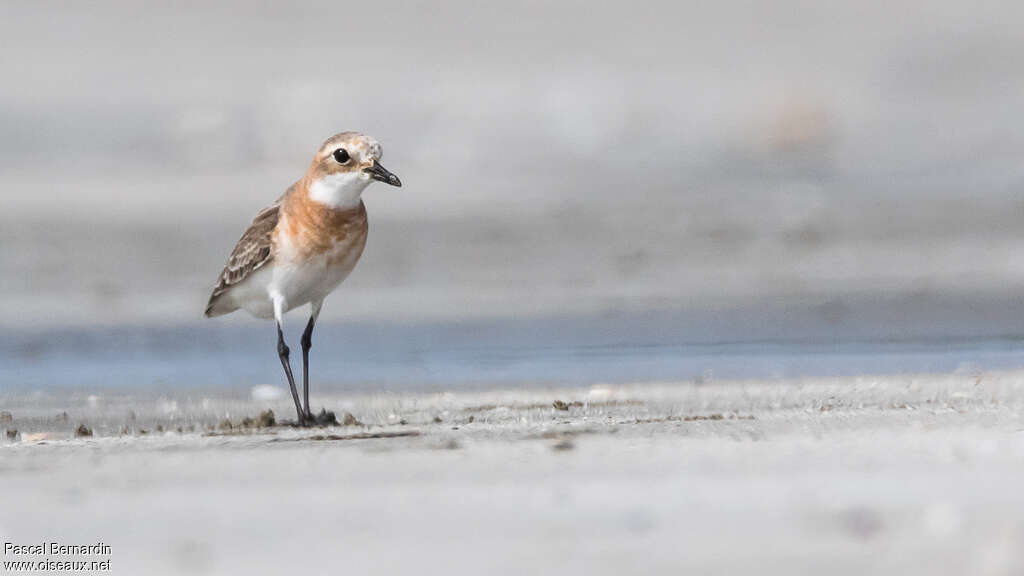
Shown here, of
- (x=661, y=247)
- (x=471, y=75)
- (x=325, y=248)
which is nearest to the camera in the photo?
(x=325, y=248)

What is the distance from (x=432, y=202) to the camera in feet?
44.5

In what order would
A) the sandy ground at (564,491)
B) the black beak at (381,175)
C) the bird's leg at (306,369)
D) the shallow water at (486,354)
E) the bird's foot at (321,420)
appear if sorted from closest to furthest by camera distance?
the sandy ground at (564,491), the bird's foot at (321,420), the black beak at (381,175), the bird's leg at (306,369), the shallow water at (486,354)

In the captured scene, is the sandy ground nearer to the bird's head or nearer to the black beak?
the black beak

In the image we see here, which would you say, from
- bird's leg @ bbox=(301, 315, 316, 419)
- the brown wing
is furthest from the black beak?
bird's leg @ bbox=(301, 315, 316, 419)

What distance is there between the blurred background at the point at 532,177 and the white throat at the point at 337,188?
4.26 ft

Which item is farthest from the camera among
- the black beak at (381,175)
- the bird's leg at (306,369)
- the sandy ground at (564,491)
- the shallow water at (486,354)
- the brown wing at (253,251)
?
the shallow water at (486,354)

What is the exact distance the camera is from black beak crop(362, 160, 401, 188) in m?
7.21

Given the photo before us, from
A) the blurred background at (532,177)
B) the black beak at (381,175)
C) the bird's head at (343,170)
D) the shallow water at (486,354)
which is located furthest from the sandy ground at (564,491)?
the blurred background at (532,177)

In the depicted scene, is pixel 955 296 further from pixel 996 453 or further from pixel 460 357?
pixel 996 453

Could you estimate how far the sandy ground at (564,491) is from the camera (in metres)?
3.75

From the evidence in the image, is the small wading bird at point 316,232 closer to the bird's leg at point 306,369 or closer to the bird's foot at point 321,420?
the bird's leg at point 306,369

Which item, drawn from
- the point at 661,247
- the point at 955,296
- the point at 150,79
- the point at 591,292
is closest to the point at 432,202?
the point at 661,247

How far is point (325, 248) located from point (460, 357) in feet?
6.03

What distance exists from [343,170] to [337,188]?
68 mm
